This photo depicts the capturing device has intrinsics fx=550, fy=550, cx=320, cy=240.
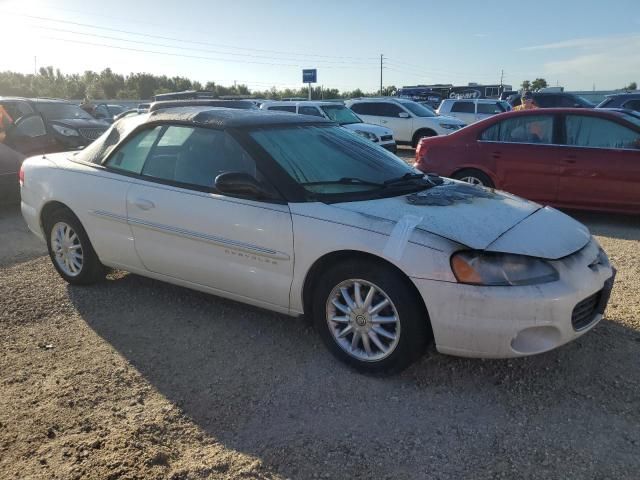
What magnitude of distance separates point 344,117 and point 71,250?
11466 millimetres

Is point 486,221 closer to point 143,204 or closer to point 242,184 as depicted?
point 242,184

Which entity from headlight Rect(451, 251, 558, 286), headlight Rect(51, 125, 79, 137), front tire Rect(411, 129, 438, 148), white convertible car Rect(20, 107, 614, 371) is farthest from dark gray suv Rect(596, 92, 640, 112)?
headlight Rect(451, 251, 558, 286)

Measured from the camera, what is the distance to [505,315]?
2.90 metres

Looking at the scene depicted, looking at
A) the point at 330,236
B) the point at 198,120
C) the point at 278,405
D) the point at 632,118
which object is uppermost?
the point at 198,120

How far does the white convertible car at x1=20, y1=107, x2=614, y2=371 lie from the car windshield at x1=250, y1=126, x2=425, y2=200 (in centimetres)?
1

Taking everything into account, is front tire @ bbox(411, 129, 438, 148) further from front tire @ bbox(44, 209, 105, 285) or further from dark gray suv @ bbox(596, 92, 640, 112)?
front tire @ bbox(44, 209, 105, 285)

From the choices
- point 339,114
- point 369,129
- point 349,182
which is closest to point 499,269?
point 349,182

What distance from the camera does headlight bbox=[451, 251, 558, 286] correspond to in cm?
293

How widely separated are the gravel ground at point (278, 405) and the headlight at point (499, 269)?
67 cm

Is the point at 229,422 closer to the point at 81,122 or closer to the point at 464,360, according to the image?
the point at 464,360

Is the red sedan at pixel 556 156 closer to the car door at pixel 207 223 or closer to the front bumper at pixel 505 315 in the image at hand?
the front bumper at pixel 505 315

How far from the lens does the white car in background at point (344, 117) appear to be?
14157 mm

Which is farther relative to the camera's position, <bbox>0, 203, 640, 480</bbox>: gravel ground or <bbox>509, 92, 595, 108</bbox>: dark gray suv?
<bbox>509, 92, 595, 108</bbox>: dark gray suv

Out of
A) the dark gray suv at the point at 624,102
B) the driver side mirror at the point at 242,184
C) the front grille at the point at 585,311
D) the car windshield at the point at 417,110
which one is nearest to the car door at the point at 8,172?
the driver side mirror at the point at 242,184
